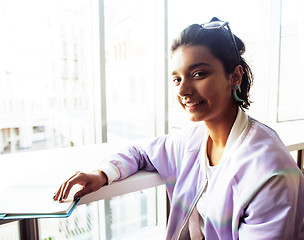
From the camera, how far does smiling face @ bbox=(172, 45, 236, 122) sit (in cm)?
74

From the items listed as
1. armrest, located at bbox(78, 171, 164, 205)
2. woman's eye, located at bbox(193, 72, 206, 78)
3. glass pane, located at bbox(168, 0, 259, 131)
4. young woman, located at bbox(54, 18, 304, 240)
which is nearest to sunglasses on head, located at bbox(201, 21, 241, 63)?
young woman, located at bbox(54, 18, 304, 240)

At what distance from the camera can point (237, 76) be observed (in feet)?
2.59

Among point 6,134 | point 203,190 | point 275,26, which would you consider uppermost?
point 275,26

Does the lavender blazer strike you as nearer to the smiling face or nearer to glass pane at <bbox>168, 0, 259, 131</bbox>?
the smiling face

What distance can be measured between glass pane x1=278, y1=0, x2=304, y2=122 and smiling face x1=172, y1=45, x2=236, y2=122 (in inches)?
67.3

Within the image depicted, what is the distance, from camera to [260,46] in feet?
7.10

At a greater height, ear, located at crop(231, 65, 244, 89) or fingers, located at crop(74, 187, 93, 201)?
ear, located at crop(231, 65, 244, 89)

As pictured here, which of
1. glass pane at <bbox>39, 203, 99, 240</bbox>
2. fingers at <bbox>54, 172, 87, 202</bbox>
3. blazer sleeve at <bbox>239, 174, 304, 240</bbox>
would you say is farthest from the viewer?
glass pane at <bbox>39, 203, 99, 240</bbox>

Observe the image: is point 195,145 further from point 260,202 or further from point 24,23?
point 24,23

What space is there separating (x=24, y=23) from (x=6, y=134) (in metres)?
0.63

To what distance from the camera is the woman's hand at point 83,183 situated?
2.32 ft

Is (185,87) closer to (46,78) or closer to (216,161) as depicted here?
(216,161)

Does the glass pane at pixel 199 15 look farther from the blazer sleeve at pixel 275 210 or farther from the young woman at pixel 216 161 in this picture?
the blazer sleeve at pixel 275 210

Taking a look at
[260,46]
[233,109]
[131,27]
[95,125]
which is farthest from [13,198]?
[260,46]
